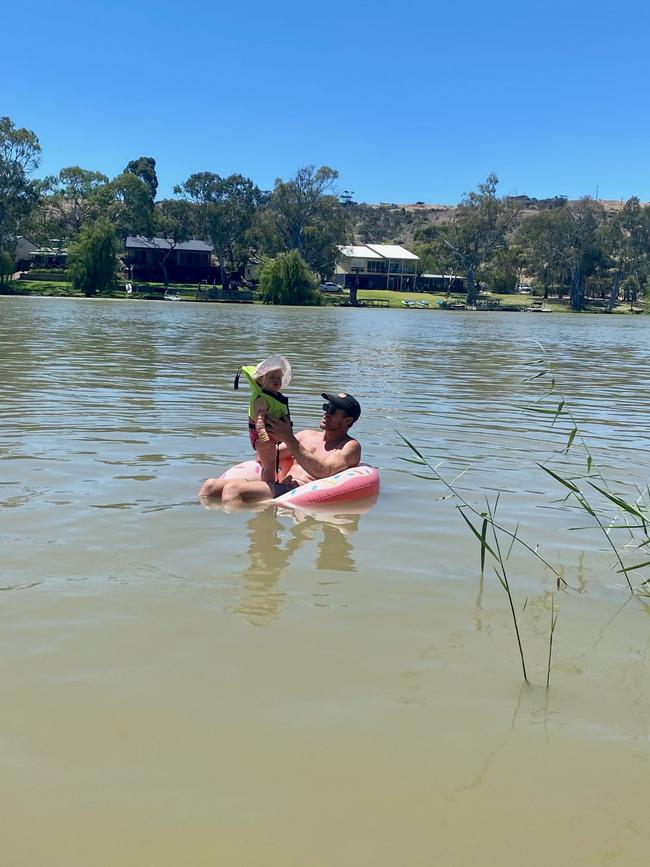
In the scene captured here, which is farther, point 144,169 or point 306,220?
point 144,169

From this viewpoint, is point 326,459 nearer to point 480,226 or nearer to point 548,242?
point 480,226

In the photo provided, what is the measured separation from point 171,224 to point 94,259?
17.7 metres

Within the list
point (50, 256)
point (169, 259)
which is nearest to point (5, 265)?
point (50, 256)

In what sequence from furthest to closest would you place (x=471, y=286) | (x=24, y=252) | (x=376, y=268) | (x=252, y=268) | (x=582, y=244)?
(x=376, y=268), (x=582, y=244), (x=471, y=286), (x=252, y=268), (x=24, y=252)

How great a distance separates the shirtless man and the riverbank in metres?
65.2

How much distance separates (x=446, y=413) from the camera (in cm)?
1236

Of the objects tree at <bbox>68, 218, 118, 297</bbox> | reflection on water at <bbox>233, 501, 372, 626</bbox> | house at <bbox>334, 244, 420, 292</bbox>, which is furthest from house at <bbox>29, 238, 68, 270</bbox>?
reflection on water at <bbox>233, 501, 372, 626</bbox>

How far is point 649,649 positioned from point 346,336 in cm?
2933

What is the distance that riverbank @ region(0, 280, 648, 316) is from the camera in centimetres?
7044

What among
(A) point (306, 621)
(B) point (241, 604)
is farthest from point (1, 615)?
(A) point (306, 621)

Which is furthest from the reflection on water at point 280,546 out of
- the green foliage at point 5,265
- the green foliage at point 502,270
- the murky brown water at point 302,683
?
the green foliage at point 502,270

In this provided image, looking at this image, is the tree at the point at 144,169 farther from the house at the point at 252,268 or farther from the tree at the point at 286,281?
the tree at the point at 286,281

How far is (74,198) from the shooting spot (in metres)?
88.8

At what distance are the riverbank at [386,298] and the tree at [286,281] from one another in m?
2.45
